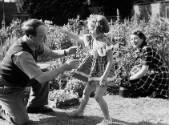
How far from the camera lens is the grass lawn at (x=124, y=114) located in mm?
4254

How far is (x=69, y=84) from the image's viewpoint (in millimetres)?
5441

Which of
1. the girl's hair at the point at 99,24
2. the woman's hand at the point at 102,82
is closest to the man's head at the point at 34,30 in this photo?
the girl's hair at the point at 99,24

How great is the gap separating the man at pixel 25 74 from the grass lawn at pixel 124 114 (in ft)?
0.64

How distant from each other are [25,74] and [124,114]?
140 centimetres

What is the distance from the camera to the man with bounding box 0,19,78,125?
3.73 metres


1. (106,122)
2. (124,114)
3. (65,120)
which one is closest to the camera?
(106,122)

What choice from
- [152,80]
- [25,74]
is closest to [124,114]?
[152,80]

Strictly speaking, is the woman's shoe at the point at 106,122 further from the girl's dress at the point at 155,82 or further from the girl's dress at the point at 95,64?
the girl's dress at the point at 155,82

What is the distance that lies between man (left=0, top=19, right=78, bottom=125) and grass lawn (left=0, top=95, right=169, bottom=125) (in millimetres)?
195

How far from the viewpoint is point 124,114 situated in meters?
4.55

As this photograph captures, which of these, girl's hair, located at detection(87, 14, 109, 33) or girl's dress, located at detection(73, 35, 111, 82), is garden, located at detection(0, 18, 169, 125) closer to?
girl's dress, located at detection(73, 35, 111, 82)

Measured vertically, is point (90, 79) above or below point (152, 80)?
above

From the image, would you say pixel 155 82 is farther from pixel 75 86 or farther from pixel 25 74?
pixel 25 74

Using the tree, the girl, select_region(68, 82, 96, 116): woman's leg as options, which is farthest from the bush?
the tree
